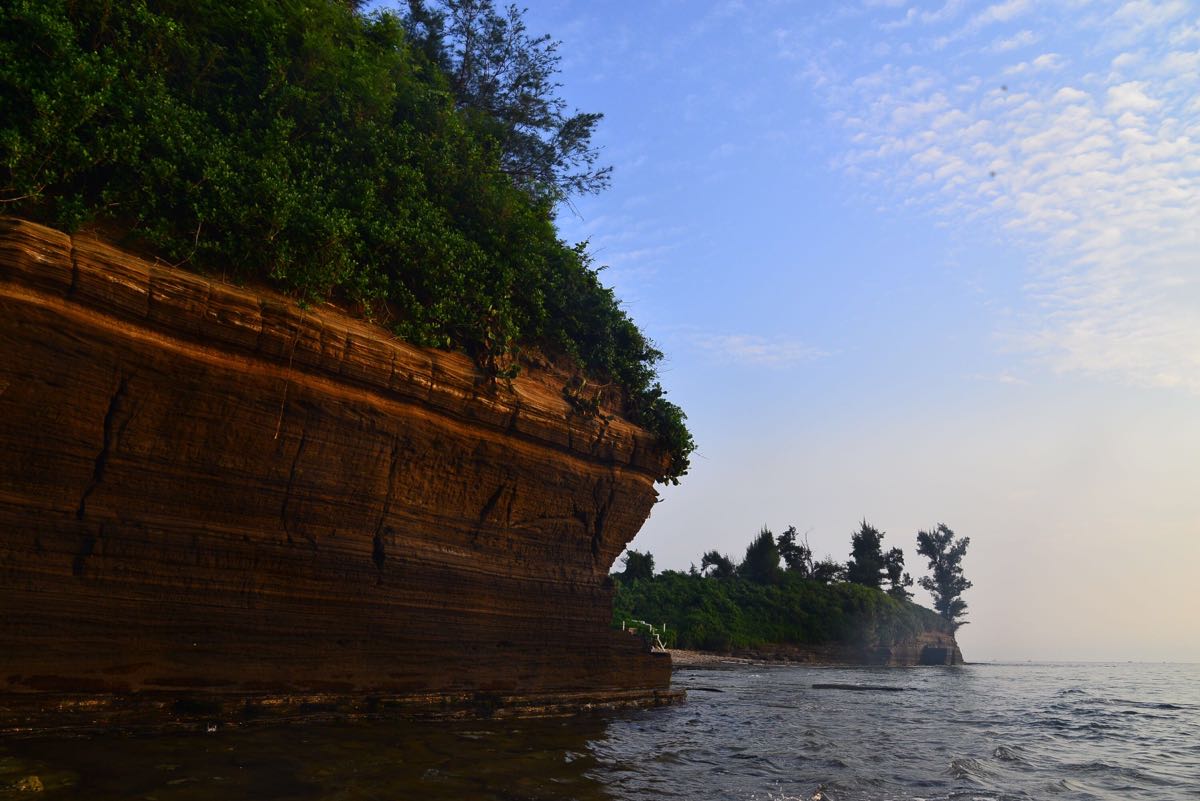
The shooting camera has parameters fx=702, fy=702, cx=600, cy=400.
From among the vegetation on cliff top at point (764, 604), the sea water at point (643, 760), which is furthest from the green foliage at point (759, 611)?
the sea water at point (643, 760)

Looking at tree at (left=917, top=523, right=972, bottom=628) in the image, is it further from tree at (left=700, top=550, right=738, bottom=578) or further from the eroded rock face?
the eroded rock face

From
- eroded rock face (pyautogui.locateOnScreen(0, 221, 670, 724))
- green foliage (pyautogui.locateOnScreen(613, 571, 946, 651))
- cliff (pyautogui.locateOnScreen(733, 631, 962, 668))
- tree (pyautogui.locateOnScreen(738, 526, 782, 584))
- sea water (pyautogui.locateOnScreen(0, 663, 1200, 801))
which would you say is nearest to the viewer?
sea water (pyautogui.locateOnScreen(0, 663, 1200, 801))

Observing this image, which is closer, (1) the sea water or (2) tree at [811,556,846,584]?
Result: (1) the sea water

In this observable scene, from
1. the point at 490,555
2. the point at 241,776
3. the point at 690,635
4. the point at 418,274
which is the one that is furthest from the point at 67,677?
the point at 690,635

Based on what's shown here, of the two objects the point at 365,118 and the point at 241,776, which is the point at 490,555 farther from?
the point at 365,118

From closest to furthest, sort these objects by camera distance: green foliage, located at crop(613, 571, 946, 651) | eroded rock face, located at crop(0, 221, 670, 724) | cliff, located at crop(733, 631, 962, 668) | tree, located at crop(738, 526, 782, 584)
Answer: eroded rock face, located at crop(0, 221, 670, 724) < green foliage, located at crop(613, 571, 946, 651) < cliff, located at crop(733, 631, 962, 668) < tree, located at crop(738, 526, 782, 584)

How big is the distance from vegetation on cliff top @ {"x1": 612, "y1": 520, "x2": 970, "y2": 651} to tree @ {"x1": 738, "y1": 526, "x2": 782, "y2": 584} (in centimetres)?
7

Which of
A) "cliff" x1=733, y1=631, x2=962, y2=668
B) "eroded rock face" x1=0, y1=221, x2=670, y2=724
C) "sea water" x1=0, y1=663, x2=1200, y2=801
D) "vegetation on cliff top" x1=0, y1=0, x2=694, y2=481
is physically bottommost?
"cliff" x1=733, y1=631, x2=962, y2=668

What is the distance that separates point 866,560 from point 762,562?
50.5 feet

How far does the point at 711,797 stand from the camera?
22.0 ft

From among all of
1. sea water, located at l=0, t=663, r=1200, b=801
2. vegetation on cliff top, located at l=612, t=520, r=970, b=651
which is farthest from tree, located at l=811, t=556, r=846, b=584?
sea water, located at l=0, t=663, r=1200, b=801

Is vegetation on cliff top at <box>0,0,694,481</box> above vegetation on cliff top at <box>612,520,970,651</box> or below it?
above

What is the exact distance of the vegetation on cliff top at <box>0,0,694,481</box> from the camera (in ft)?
22.7

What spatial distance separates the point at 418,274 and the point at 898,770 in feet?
30.4
